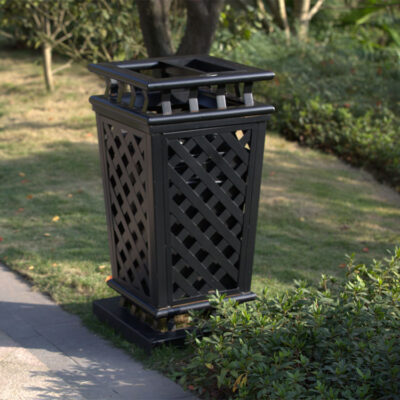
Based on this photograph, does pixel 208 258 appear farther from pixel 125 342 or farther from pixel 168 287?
pixel 125 342

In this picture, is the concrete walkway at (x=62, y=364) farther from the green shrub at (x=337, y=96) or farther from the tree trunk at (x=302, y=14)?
the tree trunk at (x=302, y=14)

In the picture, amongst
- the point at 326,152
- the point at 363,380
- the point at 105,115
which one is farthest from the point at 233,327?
the point at 326,152

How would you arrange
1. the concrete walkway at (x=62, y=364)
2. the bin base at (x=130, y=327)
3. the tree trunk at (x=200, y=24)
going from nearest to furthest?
the concrete walkway at (x=62, y=364)
the bin base at (x=130, y=327)
the tree trunk at (x=200, y=24)

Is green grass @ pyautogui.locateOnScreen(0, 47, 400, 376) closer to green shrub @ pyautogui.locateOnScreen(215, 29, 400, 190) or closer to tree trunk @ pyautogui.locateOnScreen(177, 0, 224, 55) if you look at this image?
green shrub @ pyautogui.locateOnScreen(215, 29, 400, 190)

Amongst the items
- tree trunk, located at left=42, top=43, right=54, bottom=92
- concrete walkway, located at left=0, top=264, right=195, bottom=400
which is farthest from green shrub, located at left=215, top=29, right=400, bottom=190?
concrete walkway, located at left=0, top=264, right=195, bottom=400

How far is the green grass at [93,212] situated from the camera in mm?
4961

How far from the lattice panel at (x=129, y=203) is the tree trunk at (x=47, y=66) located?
670cm

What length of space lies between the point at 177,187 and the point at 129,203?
374mm

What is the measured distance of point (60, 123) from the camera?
9.16m

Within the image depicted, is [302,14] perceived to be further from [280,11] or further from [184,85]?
[184,85]

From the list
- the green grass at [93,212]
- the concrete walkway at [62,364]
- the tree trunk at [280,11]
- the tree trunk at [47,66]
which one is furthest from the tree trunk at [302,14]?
the concrete walkway at [62,364]

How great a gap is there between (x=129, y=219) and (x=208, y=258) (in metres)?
0.52

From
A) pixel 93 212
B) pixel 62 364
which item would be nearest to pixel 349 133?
pixel 93 212

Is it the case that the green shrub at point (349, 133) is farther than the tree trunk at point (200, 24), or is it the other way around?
the green shrub at point (349, 133)
